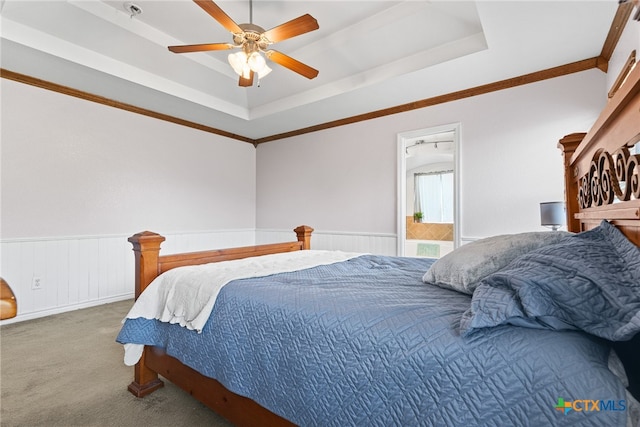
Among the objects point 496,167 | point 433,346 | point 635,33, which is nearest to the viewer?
point 433,346

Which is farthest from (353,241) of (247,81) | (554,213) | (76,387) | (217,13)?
(76,387)

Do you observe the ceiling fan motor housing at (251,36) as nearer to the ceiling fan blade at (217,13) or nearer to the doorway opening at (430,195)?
the ceiling fan blade at (217,13)

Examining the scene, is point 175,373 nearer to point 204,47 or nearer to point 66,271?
point 204,47

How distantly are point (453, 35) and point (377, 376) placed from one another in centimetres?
293

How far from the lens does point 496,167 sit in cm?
324

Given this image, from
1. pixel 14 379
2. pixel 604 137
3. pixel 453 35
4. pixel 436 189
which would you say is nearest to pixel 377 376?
pixel 604 137

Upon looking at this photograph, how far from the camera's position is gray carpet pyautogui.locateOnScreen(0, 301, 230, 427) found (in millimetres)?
1629

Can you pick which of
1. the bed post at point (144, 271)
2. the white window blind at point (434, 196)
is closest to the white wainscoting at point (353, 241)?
the bed post at point (144, 271)

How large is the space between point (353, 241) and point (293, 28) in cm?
287

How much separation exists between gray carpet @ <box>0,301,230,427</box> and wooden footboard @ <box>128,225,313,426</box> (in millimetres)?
138

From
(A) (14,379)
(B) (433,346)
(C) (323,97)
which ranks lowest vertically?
(A) (14,379)

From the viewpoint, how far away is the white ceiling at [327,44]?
2.43 metres

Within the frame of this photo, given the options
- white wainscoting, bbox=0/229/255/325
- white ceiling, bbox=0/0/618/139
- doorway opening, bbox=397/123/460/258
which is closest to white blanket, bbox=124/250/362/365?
white ceiling, bbox=0/0/618/139

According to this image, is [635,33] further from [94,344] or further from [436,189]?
[436,189]
